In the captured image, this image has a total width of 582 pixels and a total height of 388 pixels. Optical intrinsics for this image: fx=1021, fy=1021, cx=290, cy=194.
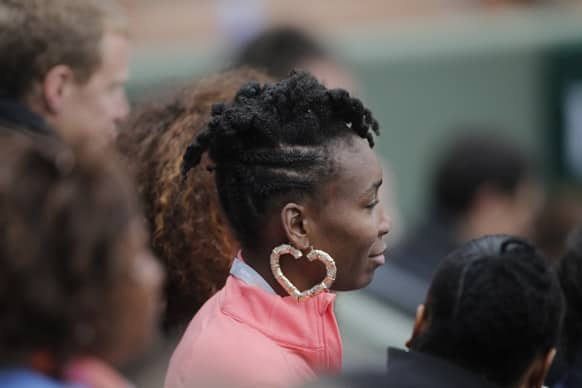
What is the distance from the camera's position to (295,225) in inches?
83.2

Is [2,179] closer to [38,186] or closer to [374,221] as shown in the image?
[38,186]

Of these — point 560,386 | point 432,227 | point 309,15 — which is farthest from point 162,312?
point 309,15

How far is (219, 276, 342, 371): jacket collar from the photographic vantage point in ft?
7.00

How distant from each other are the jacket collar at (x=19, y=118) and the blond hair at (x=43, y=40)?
9 cm

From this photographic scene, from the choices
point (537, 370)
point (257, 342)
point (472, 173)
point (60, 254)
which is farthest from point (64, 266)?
point (472, 173)

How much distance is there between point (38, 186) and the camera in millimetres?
1538

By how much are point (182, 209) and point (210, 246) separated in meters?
0.12

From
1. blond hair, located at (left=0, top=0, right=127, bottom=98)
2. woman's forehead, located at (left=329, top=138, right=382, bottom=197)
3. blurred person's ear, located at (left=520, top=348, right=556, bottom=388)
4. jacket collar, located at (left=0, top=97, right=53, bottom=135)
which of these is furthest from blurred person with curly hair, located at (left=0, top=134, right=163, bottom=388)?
blond hair, located at (left=0, top=0, right=127, bottom=98)

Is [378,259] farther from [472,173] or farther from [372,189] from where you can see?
[472,173]

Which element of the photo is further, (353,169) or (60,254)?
(353,169)

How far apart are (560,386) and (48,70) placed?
1.52 meters

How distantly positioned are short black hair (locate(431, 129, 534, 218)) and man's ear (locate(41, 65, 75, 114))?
2.49m

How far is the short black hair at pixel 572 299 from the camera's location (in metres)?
2.57

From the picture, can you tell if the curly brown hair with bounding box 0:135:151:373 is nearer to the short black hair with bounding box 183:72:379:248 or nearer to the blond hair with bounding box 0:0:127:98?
the short black hair with bounding box 183:72:379:248
